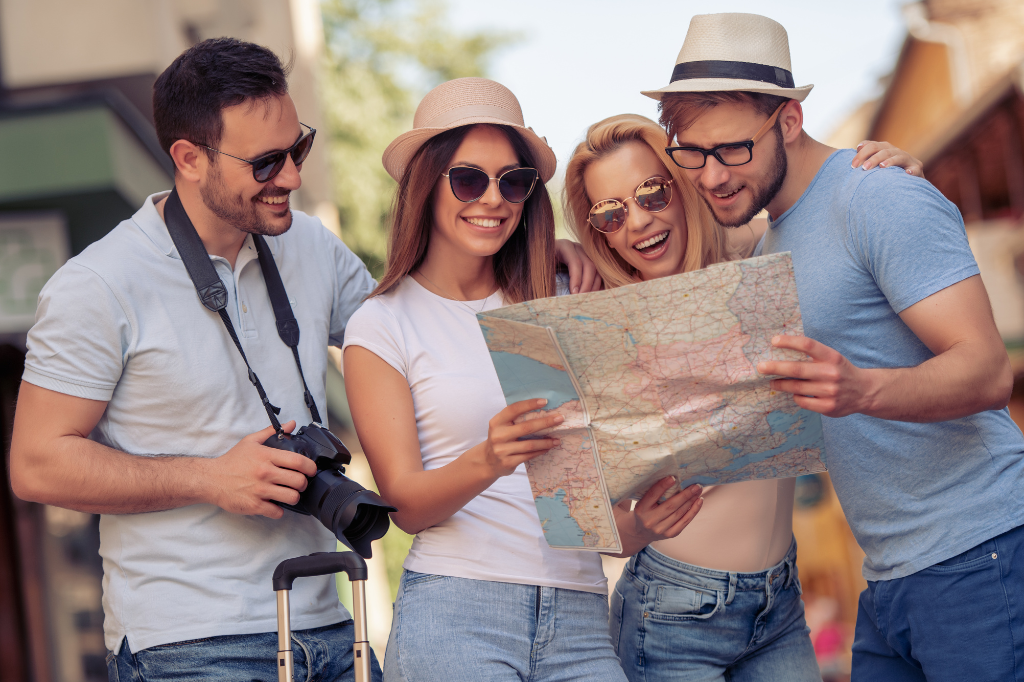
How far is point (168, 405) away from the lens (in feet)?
8.02

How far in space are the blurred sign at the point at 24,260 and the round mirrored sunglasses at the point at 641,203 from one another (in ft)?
13.7

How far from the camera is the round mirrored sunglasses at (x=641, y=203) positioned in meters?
2.78

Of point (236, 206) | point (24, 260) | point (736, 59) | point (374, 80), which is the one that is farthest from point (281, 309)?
point (374, 80)

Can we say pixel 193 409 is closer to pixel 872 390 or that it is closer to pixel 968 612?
pixel 872 390

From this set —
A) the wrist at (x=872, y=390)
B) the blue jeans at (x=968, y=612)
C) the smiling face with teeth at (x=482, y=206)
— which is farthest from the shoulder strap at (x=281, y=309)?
the blue jeans at (x=968, y=612)

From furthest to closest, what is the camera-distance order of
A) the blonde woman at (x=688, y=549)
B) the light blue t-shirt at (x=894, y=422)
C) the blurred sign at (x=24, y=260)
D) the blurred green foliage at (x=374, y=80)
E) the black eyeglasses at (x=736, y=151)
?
the blurred green foliage at (x=374, y=80)
the blurred sign at (x=24, y=260)
the blonde woman at (x=688, y=549)
the black eyeglasses at (x=736, y=151)
the light blue t-shirt at (x=894, y=422)

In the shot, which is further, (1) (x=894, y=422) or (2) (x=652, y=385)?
(1) (x=894, y=422)

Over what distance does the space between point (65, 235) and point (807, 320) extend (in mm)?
4993

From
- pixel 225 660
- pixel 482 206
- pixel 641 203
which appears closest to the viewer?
pixel 225 660

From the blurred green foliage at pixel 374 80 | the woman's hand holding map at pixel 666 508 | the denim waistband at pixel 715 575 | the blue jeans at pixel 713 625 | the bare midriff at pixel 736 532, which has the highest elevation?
the blurred green foliage at pixel 374 80

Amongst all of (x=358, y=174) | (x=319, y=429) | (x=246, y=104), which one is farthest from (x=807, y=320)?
(x=358, y=174)

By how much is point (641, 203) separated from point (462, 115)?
0.59 meters

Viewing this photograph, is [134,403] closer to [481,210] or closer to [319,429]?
[319,429]

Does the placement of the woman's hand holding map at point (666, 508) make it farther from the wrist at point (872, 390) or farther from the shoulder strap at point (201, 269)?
the shoulder strap at point (201, 269)
